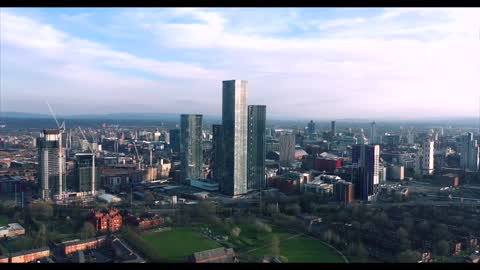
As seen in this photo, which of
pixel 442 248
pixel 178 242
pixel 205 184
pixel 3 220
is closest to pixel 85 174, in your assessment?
pixel 3 220

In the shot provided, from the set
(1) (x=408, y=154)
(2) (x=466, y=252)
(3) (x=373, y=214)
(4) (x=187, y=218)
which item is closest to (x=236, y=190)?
(4) (x=187, y=218)

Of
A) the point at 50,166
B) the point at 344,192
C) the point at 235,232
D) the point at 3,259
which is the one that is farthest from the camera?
the point at 50,166

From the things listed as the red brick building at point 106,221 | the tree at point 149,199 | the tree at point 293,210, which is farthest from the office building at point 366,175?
the red brick building at point 106,221

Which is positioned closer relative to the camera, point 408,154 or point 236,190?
point 236,190

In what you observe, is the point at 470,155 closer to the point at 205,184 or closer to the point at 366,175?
the point at 366,175

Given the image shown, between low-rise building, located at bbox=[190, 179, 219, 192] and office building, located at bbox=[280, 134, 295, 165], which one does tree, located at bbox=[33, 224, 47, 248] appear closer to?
low-rise building, located at bbox=[190, 179, 219, 192]

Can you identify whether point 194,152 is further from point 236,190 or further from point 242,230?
point 242,230
